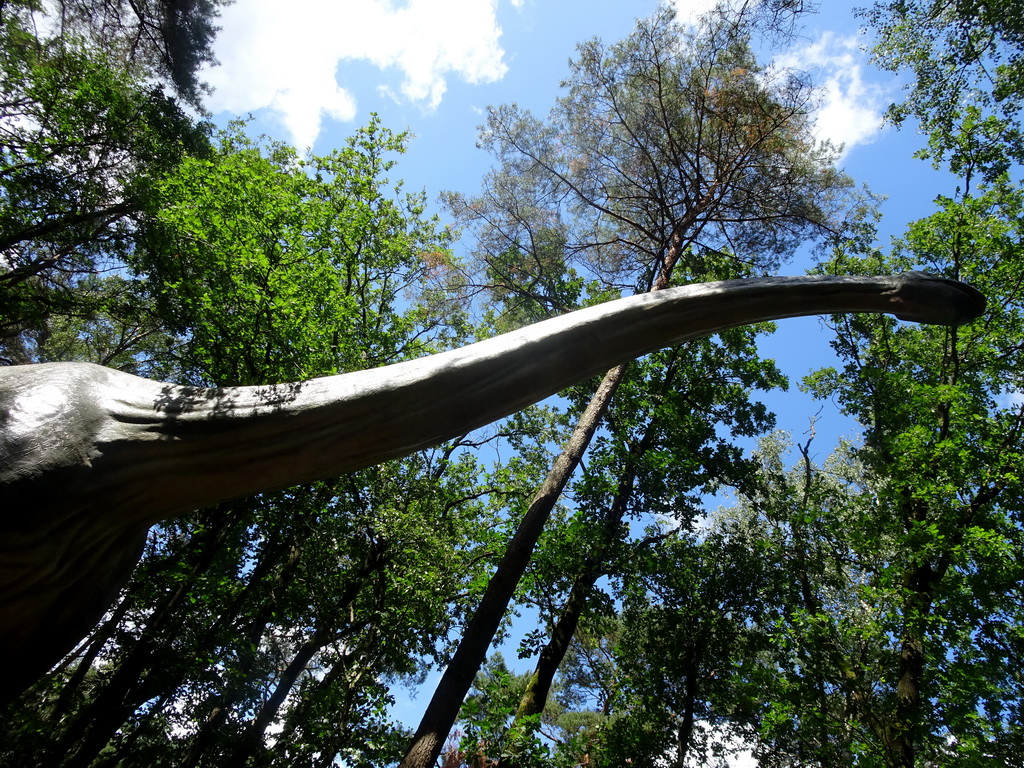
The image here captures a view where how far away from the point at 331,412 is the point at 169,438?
0.58 metres

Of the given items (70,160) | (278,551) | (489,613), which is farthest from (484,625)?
(70,160)

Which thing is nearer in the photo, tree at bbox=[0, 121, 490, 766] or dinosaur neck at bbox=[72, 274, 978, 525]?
dinosaur neck at bbox=[72, 274, 978, 525]

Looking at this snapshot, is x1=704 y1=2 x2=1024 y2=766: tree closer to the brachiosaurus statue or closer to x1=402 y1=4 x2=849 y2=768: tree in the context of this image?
x1=402 y1=4 x2=849 y2=768: tree

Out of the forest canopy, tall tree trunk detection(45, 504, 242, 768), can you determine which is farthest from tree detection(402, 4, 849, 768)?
tall tree trunk detection(45, 504, 242, 768)

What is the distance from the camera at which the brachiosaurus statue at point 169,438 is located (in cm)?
200

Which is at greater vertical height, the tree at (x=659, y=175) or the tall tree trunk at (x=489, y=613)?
the tree at (x=659, y=175)

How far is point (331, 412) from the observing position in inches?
90.7

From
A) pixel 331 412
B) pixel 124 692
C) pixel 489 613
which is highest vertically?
pixel 489 613

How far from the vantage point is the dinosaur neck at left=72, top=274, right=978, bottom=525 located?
2.21 meters

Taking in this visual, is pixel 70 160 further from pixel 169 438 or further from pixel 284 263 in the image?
pixel 169 438

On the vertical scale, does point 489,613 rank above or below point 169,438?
above

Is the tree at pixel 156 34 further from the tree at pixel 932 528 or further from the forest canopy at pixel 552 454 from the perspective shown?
the tree at pixel 932 528

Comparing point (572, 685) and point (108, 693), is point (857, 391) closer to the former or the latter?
point (572, 685)

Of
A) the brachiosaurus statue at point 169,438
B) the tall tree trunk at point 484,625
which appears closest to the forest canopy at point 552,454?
the tall tree trunk at point 484,625
